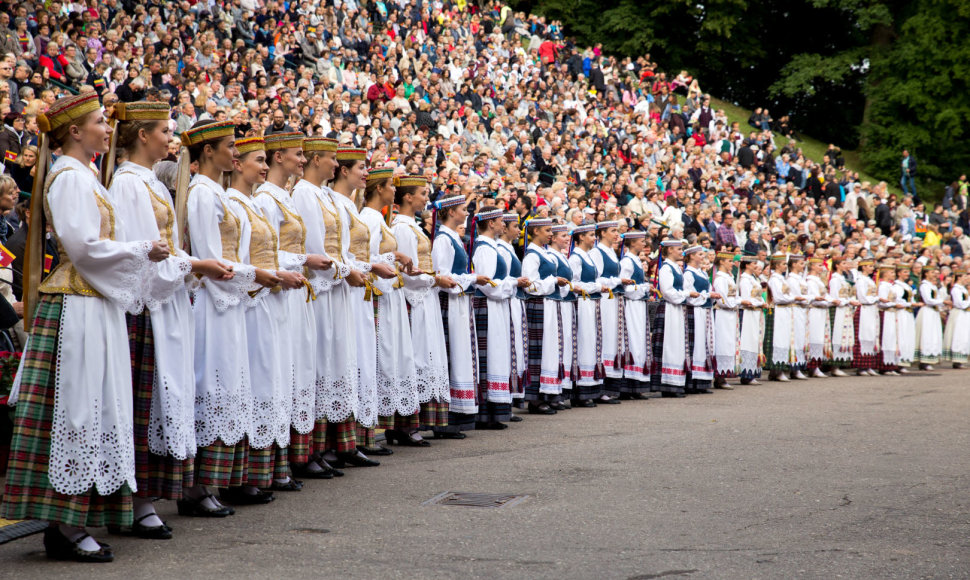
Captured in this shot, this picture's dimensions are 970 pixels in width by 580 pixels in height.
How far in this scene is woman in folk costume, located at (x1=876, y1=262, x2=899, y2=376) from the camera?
19766 mm

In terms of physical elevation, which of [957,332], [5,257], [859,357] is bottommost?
[859,357]

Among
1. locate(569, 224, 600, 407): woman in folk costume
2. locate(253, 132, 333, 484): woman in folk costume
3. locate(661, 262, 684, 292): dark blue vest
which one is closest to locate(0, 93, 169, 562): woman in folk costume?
locate(253, 132, 333, 484): woman in folk costume

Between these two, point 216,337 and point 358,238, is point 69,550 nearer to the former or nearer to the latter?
point 216,337

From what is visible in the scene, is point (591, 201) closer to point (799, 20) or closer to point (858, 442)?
point (858, 442)

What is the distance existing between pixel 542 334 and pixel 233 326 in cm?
639

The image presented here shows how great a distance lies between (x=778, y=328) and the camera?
17.9 meters

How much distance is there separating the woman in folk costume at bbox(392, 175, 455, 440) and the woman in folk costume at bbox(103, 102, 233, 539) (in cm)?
332

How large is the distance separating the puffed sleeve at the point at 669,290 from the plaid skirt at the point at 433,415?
647cm

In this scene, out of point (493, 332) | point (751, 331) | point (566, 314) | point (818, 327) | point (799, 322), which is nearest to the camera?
point (493, 332)

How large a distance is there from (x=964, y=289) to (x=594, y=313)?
12661 mm

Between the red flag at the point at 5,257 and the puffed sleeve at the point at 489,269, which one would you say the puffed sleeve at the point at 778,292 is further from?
the red flag at the point at 5,257

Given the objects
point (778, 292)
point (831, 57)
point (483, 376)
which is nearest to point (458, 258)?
point (483, 376)

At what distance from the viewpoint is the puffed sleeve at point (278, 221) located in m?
6.68

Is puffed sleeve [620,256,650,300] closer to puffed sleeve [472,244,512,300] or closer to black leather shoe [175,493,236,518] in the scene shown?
puffed sleeve [472,244,512,300]
